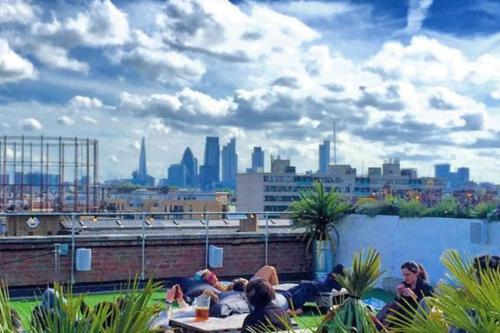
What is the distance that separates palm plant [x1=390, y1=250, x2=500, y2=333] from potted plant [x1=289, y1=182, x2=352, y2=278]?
34.8 ft

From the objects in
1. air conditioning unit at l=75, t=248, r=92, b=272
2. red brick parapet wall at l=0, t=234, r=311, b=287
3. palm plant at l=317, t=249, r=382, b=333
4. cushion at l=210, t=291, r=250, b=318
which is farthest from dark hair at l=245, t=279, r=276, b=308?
air conditioning unit at l=75, t=248, r=92, b=272

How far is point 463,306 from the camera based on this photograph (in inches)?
100

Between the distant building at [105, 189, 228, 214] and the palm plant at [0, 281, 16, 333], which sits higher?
the palm plant at [0, 281, 16, 333]

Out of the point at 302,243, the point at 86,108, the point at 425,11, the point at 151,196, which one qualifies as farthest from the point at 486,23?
the point at 151,196

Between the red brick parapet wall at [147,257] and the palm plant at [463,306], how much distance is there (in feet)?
31.3

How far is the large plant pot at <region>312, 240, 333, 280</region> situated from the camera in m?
13.6

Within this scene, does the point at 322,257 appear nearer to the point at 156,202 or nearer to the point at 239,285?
the point at 239,285

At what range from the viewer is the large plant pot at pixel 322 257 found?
536 inches

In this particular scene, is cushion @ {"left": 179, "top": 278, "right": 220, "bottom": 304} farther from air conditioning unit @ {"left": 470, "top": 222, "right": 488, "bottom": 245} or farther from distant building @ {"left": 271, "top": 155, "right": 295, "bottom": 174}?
distant building @ {"left": 271, "top": 155, "right": 295, "bottom": 174}

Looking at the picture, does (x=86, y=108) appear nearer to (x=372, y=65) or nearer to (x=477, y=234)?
(x=372, y=65)

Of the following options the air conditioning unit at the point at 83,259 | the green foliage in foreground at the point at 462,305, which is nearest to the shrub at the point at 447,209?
the air conditioning unit at the point at 83,259

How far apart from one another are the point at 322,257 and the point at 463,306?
11241 millimetres

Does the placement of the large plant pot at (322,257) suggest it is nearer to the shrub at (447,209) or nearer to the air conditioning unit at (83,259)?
the shrub at (447,209)

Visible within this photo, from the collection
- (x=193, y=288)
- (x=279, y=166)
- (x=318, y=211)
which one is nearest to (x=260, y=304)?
(x=193, y=288)
